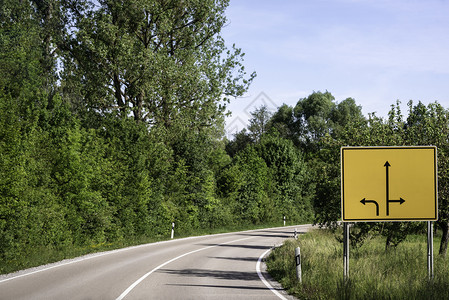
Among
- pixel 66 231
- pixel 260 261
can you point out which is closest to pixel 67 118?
pixel 66 231

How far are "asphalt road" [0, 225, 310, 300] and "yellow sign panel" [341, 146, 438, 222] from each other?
9.05 ft

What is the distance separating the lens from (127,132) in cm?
2662

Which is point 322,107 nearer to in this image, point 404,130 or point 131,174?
point 131,174

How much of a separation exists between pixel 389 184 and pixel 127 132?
58.8 feet

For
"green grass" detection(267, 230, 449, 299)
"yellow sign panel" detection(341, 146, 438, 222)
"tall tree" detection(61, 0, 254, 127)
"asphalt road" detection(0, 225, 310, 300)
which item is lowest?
"asphalt road" detection(0, 225, 310, 300)

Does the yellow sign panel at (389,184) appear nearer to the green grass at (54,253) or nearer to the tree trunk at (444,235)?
the tree trunk at (444,235)

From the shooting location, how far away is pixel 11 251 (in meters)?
15.1

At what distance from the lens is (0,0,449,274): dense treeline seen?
16109mm

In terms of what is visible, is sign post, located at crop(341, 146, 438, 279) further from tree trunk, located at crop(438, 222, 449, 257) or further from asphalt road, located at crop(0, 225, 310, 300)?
tree trunk, located at crop(438, 222, 449, 257)

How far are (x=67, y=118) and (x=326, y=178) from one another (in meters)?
12.8

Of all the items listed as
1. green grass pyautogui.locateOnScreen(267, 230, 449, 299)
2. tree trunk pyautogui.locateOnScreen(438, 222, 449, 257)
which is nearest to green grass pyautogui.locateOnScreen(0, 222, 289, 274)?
green grass pyautogui.locateOnScreen(267, 230, 449, 299)

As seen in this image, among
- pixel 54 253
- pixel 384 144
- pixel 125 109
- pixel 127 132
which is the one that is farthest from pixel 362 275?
pixel 125 109

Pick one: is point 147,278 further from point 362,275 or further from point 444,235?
point 444,235

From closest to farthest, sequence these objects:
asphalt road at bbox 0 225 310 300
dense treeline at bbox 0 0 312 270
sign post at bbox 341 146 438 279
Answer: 1. asphalt road at bbox 0 225 310 300
2. sign post at bbox 341 146 438 279
3. dense treeline at bbox 0 0 312 270
